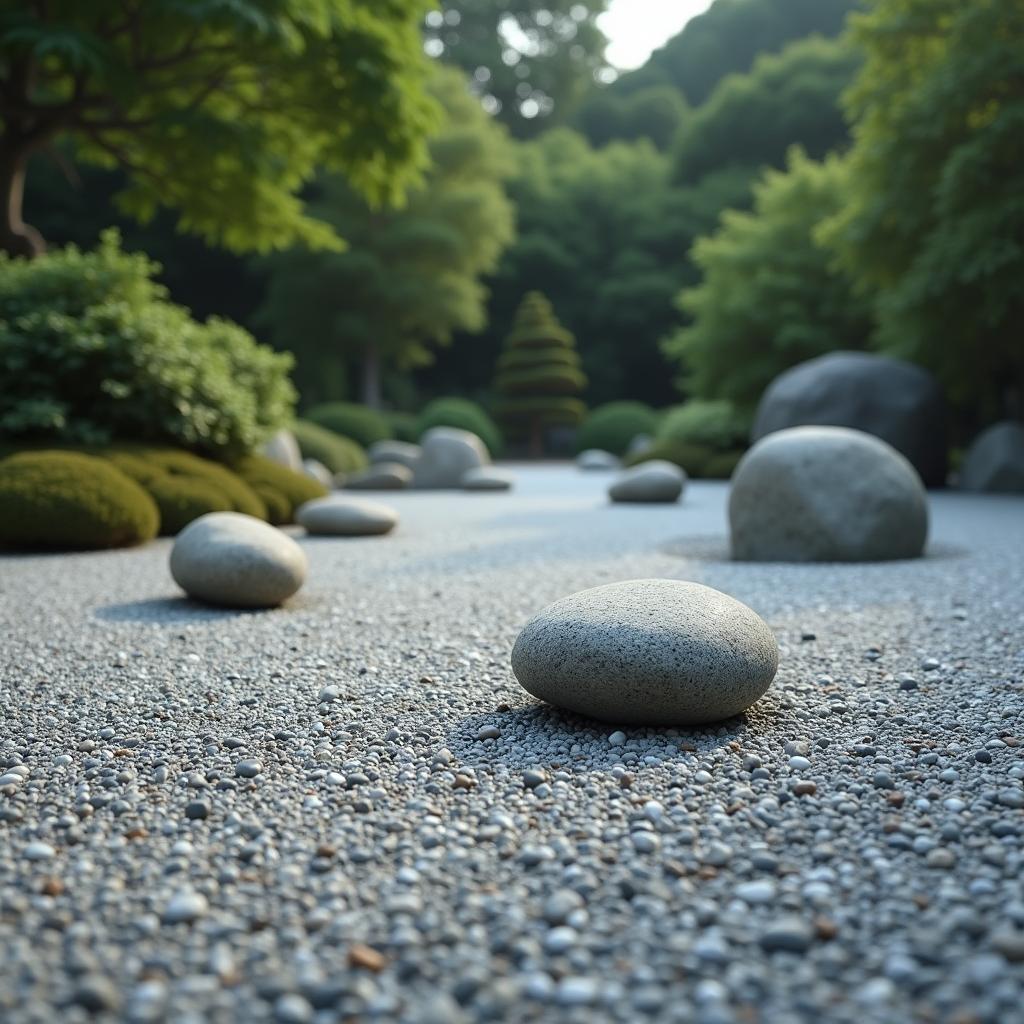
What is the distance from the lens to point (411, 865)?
1846mm

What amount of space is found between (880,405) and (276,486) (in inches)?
313

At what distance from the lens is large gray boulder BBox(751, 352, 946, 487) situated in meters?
11.8

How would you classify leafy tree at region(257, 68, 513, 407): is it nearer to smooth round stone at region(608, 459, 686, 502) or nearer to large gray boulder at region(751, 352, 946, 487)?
large gray boulder at region(751, 352, 946, 487)

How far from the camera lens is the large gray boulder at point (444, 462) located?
14406 mm

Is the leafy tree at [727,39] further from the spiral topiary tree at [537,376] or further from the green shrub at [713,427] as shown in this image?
the green shrub at [713,427]

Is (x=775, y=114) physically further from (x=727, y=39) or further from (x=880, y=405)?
(x=880, y=405)

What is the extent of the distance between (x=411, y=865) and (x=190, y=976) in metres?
0.50

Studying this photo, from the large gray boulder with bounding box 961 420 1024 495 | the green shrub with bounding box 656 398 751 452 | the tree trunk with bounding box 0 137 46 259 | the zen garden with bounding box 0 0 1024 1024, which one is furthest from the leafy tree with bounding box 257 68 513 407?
the large gray boulder with bounding box 961 420 1024 495

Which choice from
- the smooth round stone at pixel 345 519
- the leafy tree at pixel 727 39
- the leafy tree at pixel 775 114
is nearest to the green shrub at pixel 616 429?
the leafy tree at pixel 775 114

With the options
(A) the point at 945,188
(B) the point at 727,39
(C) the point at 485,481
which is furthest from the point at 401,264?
(B) the point at 727,39

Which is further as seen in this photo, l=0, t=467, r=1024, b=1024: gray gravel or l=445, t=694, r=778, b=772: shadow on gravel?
l=445, t=694, r=778, b=772: shadow on gravel

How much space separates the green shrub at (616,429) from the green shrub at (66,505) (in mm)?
18010

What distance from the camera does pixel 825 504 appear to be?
19.3ft

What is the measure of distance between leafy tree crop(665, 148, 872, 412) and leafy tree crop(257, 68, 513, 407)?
376 inches
